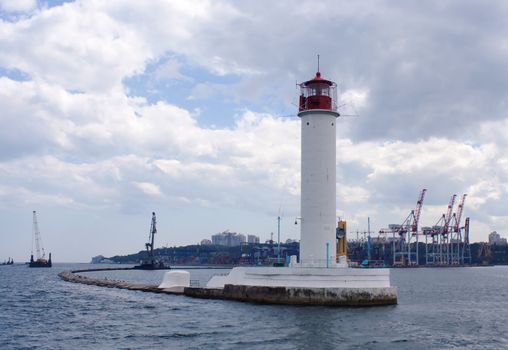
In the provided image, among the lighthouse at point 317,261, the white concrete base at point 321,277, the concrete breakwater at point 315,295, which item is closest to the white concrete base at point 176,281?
the lighthouse at point 317,261

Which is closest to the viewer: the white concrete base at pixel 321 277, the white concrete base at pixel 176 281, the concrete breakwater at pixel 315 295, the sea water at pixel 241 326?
the sea water at pixel 241 326

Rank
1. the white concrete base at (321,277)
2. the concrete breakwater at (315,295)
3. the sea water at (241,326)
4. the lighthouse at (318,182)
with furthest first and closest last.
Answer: the lighthouse at (318,182), the white concrete base at (321,277), the concrete breakwater at (315,295), the sea water at (241,326)

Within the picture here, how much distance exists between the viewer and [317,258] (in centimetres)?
4188

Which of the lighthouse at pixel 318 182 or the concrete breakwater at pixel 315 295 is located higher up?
the lighthouse at pixel 318 182

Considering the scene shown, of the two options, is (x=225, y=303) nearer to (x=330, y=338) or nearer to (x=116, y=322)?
(x=116, y=322)

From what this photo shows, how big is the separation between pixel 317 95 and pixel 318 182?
668 centimetres

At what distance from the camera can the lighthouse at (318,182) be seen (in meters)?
42.0

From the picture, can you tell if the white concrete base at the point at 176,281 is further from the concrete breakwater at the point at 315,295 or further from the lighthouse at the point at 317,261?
the concrete breakwater at the point at 315,295

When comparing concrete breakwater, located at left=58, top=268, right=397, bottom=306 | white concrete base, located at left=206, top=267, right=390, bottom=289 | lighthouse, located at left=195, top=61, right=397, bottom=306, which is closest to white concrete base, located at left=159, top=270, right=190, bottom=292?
lighthouse, located at left=195, top=61, right=397, bottom=306

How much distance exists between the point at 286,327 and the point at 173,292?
73.8 feet

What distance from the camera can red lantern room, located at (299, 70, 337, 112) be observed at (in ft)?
142

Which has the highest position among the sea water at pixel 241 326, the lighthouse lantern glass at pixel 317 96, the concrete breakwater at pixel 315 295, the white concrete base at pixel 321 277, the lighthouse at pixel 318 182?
the lighthouse lantern glass at pixel 317 96

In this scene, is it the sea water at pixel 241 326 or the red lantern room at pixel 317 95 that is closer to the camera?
the sea water at pixel 241 326

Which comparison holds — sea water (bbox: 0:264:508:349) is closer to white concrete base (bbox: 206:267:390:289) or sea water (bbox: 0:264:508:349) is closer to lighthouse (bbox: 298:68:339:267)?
white concrete base (bbox: 206:267:390:289)
